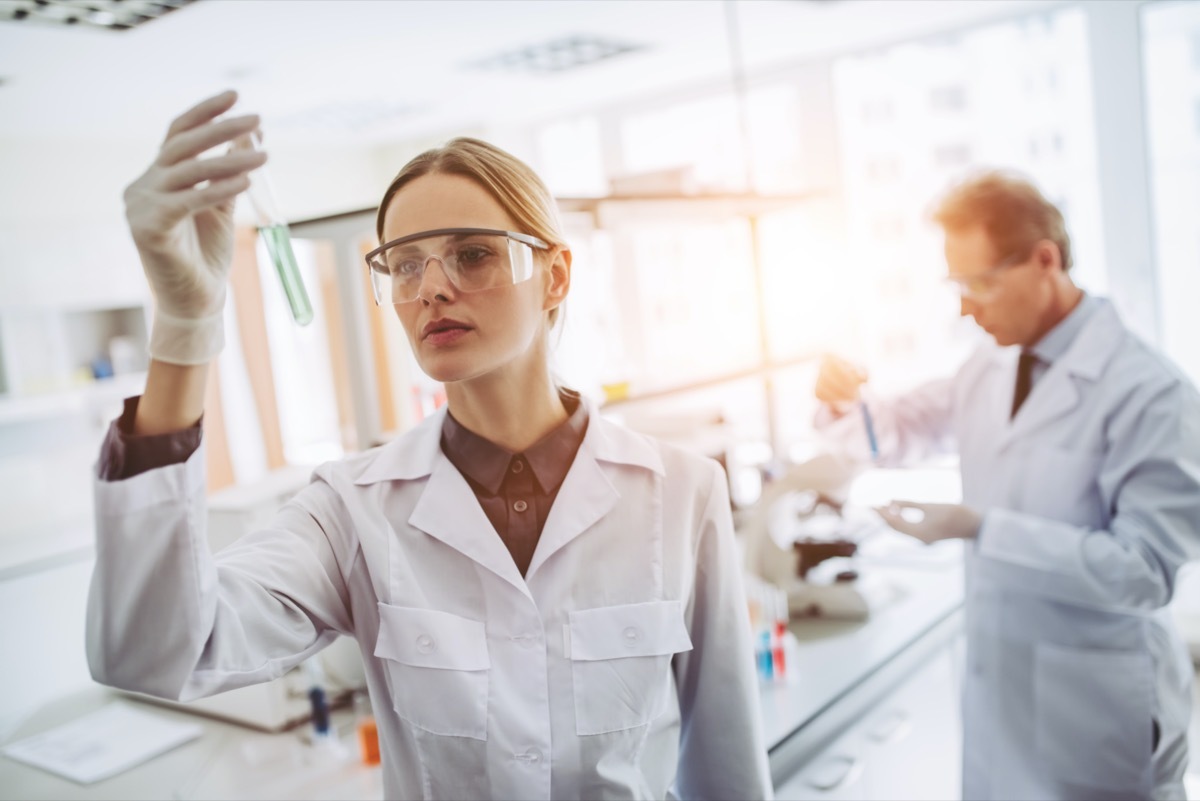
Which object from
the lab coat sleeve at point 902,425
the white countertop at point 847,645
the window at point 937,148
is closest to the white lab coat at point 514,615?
the white countertop at point 847,645

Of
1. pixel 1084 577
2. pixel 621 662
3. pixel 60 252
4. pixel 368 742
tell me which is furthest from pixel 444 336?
pixel 60 252

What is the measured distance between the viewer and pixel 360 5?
3.18 m

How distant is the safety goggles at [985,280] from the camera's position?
6.24ft

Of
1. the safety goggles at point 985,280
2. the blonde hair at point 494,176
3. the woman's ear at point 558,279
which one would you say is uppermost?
the blonde hair at point 494,176

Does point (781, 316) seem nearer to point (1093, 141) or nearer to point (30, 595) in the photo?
point (1093, 141)

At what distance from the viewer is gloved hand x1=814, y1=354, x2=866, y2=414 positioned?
7.20 ft

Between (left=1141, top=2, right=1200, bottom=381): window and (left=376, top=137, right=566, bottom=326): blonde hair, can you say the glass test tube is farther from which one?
(left=1141, top=2, right=1200, bottom=381): window

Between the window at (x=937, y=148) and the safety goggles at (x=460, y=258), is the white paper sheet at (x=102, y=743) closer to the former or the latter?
the safety goggles at (x=460, y=258)

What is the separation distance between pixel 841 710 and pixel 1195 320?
2757 mm

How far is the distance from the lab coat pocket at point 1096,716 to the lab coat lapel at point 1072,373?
47 cm

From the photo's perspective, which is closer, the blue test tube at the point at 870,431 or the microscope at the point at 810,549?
the blue test tube at the point at 870,431

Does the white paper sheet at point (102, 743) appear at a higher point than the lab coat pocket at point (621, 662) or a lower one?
lower

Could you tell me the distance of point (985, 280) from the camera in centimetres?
192

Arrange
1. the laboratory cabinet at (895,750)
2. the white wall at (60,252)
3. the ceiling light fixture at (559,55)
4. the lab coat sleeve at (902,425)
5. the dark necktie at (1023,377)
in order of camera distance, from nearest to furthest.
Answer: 1. the laboratory cabinet at (895,750)
2. the dark necktie at (1023,377)
3. the lab coat sleeve at (902,425)
4. the ceiling light fixture at (559,55)
5. the white wall at (60,252)
